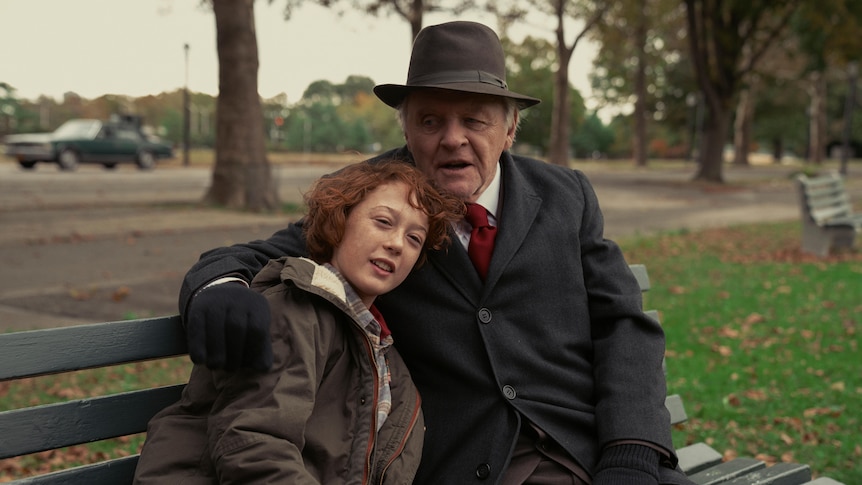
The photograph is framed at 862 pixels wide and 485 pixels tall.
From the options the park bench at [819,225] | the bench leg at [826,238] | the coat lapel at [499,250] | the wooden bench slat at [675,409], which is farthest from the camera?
the bench leg at [826,238]

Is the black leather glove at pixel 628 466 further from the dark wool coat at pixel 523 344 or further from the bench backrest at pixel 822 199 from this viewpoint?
the bench backrest at pixel 822 199

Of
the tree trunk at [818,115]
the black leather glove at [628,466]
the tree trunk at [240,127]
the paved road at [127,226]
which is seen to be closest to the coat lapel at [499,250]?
the black leather glove at [628,466]

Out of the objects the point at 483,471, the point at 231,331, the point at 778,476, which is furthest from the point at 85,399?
the point at 778,476

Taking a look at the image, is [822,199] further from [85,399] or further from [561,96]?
[561,96]

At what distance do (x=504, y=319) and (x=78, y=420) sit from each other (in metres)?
1.11

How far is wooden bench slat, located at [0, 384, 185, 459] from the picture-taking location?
195 cm

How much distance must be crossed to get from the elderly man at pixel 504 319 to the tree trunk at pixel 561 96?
2655 cm

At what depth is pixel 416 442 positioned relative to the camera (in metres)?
2.26

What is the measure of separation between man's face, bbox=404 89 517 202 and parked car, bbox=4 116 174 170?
2721cm

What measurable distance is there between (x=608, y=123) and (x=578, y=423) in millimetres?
92432

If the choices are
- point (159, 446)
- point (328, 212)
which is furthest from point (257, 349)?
point (328, 212)

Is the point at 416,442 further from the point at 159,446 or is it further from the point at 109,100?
the point at 109,100

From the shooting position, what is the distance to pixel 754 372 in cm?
575

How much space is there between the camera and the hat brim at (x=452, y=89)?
2.40 meters
